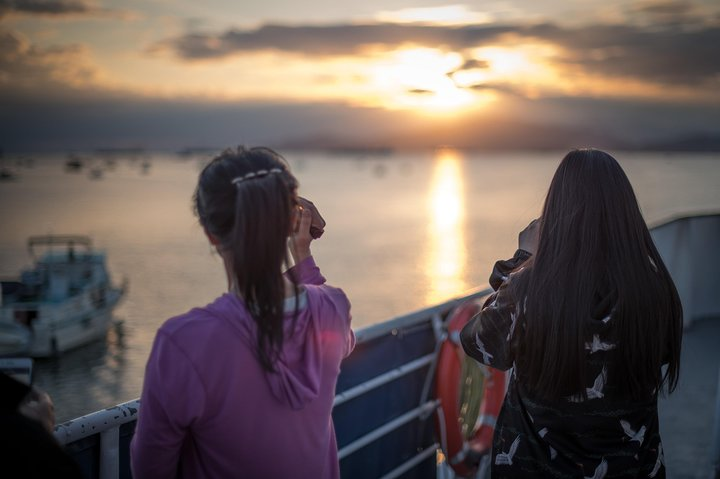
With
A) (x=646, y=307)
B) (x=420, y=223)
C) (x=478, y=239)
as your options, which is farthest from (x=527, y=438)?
(x=420, y=223)

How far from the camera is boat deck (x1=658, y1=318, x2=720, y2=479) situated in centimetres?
362

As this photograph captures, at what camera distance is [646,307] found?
1.68m

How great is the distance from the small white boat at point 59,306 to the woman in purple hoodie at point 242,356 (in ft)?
84.0

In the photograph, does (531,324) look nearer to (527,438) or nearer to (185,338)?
(527,438)

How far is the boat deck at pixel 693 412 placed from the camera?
3619mm

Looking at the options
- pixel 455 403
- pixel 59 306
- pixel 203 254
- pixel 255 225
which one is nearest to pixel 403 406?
pixel 455 403

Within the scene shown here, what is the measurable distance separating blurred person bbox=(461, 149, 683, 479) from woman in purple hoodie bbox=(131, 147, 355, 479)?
53cm

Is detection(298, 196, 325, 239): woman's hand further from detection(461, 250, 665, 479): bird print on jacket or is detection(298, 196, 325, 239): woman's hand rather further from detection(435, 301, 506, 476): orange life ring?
detection(435, 301, 506, 476): orange life ring

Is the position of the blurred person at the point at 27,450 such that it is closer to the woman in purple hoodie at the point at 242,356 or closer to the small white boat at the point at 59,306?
the woman in purple hoodie at the point at 242,356

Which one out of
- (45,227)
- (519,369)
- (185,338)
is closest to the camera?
(185,338)

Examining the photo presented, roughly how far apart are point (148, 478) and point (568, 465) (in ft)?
3.57

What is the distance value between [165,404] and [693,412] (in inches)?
152

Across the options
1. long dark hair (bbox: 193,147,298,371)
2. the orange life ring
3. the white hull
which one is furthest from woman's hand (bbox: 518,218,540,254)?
the white hull

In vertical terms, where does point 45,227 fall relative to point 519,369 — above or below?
below
